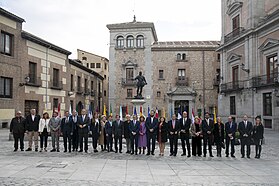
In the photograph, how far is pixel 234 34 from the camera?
30172 mm

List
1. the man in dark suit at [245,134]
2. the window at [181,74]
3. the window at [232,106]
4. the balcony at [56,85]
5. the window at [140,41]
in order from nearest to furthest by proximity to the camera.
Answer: the man in dark suit at [245,134] < the balcony at [56,85] < the window at [232,106] < the window at [181,74] < the window at [140,41]

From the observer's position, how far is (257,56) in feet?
86.4

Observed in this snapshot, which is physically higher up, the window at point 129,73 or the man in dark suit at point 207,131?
the window at point 129,73

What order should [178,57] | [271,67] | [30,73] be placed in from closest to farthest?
[30,73]
[271,67]
[178,57]

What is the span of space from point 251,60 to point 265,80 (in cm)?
262

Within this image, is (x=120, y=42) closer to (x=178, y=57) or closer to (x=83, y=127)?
(x=178, y=57)

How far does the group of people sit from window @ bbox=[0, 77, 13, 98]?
10.5m

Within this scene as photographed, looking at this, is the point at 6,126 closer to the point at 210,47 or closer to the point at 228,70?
the point at 228,70

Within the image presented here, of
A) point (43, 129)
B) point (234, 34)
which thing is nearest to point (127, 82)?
point (234, 34)

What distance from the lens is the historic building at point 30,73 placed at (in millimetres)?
20938

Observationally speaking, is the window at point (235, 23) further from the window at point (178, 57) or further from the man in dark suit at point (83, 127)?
the man in dark suit at point (83, 127)

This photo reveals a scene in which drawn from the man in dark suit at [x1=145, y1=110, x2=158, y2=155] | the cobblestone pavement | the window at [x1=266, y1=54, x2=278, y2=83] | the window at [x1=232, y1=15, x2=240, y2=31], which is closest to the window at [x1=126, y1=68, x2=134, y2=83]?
the window at [x1=232, y1=15, x2=240, y2=31]

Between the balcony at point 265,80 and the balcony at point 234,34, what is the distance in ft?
17.1

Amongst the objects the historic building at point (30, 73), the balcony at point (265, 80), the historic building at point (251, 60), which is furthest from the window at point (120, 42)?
the balcony at point (265, 80)
